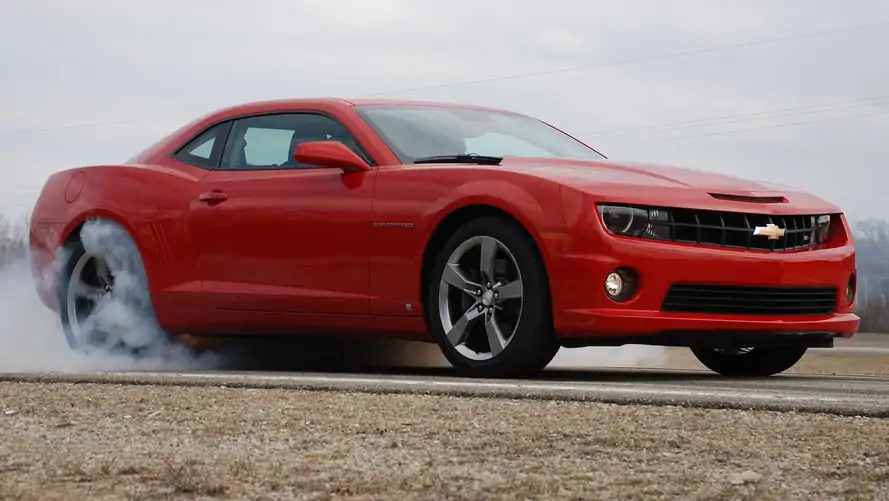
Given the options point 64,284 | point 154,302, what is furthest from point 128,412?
point 64,284

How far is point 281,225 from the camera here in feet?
26.8

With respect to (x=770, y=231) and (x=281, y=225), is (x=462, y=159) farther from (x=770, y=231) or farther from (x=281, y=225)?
(x=770, y=231)

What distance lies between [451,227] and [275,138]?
1575 mm

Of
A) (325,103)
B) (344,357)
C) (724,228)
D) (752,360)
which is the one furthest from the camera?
(344,357)

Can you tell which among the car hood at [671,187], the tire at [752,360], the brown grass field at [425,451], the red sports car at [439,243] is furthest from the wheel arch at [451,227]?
the tire at [752,360]

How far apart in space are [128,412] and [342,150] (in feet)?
8.37

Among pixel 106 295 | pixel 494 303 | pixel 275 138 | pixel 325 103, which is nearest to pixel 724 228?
pixel 494 303

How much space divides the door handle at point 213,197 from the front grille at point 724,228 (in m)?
2.50

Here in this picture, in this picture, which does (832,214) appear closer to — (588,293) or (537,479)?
(588,293)

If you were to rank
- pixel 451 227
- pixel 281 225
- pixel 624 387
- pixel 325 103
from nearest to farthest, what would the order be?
pixel 624 387 < pixel 451 227 < pixel 281 225 < pixel 325 103

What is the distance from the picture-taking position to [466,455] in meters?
4.41

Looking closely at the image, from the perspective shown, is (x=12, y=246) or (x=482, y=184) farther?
(x=12, y=246)

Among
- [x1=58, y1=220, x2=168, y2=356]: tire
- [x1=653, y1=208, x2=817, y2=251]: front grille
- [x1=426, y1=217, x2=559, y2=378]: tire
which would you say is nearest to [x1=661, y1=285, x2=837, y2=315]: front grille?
[x1=653, y1=208, x2=817, y2=251]: front grille

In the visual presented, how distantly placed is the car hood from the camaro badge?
72 millimetres
